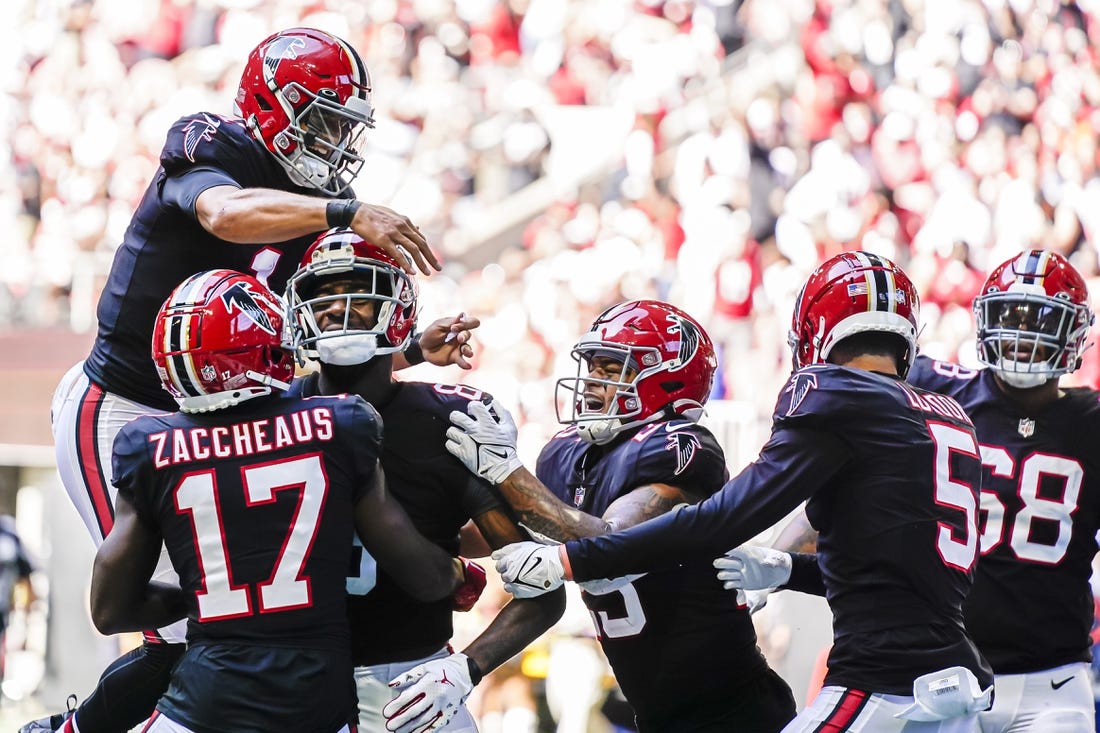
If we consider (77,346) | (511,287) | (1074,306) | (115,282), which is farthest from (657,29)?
(115,282)

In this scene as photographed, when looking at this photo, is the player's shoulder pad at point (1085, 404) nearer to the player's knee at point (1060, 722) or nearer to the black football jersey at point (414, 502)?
the player's knee at point (1060, 722)

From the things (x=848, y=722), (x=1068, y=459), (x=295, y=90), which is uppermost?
(x=295, y=90)

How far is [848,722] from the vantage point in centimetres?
308

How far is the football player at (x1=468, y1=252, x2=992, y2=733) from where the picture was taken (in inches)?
121

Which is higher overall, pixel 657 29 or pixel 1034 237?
pixel 657 29

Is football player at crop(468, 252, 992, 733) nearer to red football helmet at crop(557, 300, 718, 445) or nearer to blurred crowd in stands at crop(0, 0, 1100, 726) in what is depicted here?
red football helmet at crop(557, 300, 718, 445)

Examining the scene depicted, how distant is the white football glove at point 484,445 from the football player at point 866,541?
0.66 ft

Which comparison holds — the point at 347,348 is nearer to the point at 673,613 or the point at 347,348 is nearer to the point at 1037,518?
the point at 673,613

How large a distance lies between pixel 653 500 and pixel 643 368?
1.41ft

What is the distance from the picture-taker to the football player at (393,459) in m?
3.24

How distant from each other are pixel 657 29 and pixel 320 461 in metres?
8.56

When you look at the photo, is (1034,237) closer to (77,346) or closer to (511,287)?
(511,287)

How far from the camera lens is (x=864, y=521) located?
3123mm

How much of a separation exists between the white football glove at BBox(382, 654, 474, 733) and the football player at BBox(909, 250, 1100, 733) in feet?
5.68
